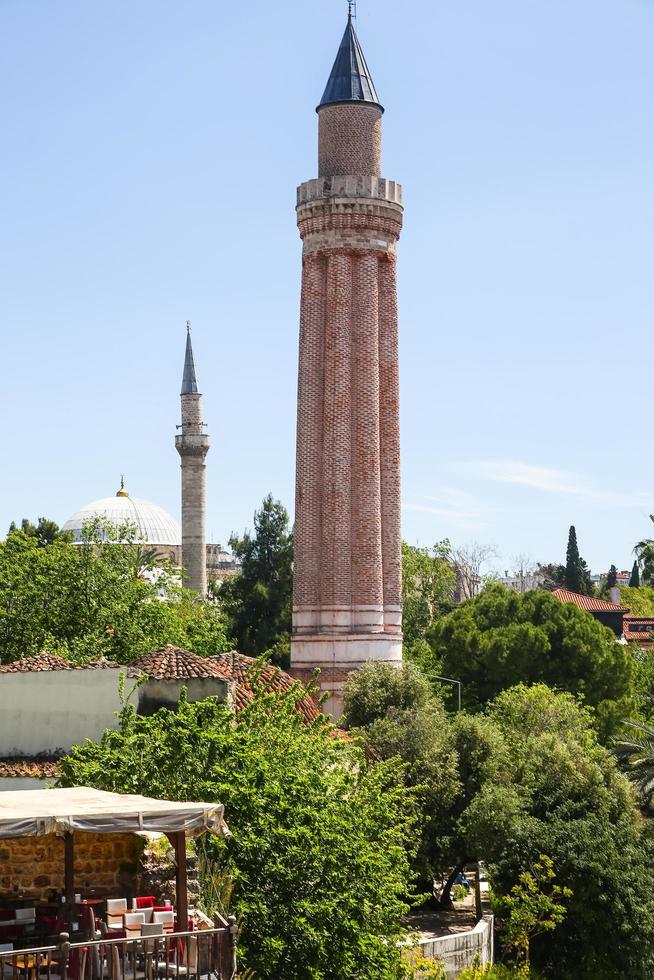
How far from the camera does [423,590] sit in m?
61.1

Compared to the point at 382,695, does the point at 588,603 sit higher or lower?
higher

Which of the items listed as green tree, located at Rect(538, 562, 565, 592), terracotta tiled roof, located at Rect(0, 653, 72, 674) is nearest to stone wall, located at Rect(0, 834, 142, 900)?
terracotta tiled roof, located at Rect(0, 653, 72, 674)

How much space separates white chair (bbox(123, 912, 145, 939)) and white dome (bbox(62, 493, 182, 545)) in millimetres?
79966

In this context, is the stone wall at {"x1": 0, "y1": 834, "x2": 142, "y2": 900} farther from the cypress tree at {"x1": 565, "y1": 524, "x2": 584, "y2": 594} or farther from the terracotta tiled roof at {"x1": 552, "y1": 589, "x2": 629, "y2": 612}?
the cypress tree at {"x1": 565, "y1": 524, "x2": 584, "y2": 594}

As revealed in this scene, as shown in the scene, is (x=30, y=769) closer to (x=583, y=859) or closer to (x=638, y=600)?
(x=583, y=859)

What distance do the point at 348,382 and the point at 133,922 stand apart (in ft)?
80.5

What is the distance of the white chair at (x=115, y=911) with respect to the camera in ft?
47.2

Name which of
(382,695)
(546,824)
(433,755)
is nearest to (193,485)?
(382,695)

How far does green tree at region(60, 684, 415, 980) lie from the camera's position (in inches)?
659

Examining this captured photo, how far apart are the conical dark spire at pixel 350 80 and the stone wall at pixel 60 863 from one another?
83.5 ft

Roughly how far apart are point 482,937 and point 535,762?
520cm

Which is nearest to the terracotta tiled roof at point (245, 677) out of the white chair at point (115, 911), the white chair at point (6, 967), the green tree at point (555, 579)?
the white chair at point (115, 911)

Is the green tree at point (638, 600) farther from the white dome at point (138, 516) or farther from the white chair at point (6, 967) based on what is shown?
the white chair at point (6, 967)

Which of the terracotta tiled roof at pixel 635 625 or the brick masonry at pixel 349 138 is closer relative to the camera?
the brick masonry at pixel 349 138
